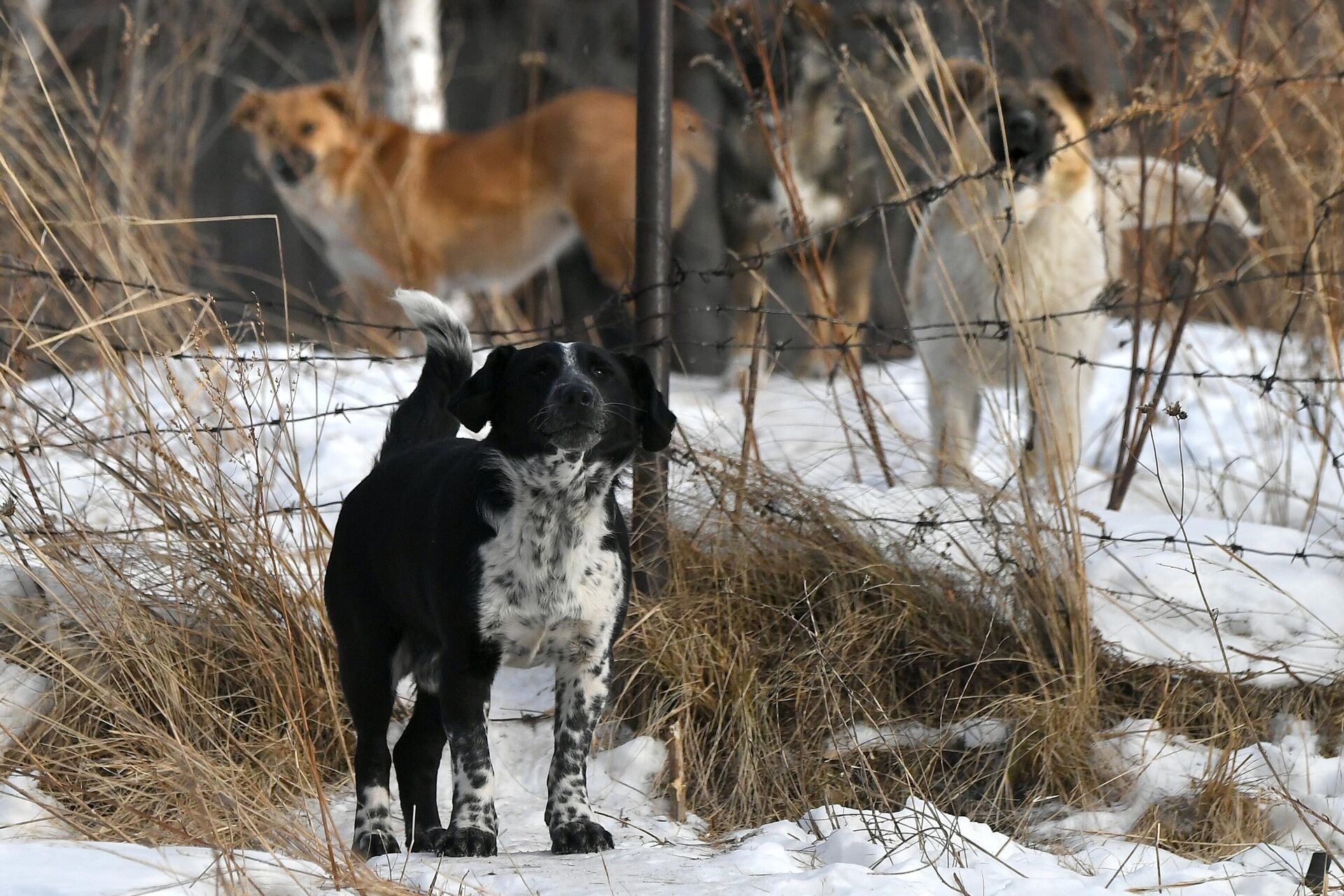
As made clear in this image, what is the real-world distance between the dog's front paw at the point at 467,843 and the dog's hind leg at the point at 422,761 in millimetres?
264

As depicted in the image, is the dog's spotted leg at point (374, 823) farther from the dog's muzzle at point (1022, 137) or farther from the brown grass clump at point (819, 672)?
the dog's muzzle at point (1022, 137)

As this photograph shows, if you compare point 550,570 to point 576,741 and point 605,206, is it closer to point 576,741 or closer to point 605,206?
point 576,741

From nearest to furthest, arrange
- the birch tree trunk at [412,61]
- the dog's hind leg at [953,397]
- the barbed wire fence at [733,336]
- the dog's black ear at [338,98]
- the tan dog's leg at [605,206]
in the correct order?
the barbed wire fence at [733,336], the dog's hind leg at [953,397], the tan dog's leg at [605,206], the dog's black ear at [338,98], the birch tree trunk at [412,61]

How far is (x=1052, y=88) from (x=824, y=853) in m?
3.16

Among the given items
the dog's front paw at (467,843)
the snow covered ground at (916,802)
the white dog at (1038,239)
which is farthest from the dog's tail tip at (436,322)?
the white dog at (1038,239)

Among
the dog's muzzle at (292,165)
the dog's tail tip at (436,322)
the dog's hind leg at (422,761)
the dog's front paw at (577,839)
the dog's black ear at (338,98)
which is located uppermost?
the dog's black ear at (338,98)

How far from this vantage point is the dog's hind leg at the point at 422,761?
2799 mm

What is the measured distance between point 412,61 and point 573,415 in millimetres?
7568

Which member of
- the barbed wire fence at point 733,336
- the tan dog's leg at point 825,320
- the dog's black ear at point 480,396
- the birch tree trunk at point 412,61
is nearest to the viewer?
the dog's black ear at point 480,396

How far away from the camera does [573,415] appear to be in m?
2.48

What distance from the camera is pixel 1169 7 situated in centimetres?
395

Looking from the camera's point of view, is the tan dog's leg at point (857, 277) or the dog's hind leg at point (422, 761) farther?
the tan dog's leg at point (857, 277)

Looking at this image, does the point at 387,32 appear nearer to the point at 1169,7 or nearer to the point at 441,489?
the point at 1169,7

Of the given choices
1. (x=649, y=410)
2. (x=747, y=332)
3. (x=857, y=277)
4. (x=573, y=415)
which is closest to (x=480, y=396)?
(x=573, y=415)
